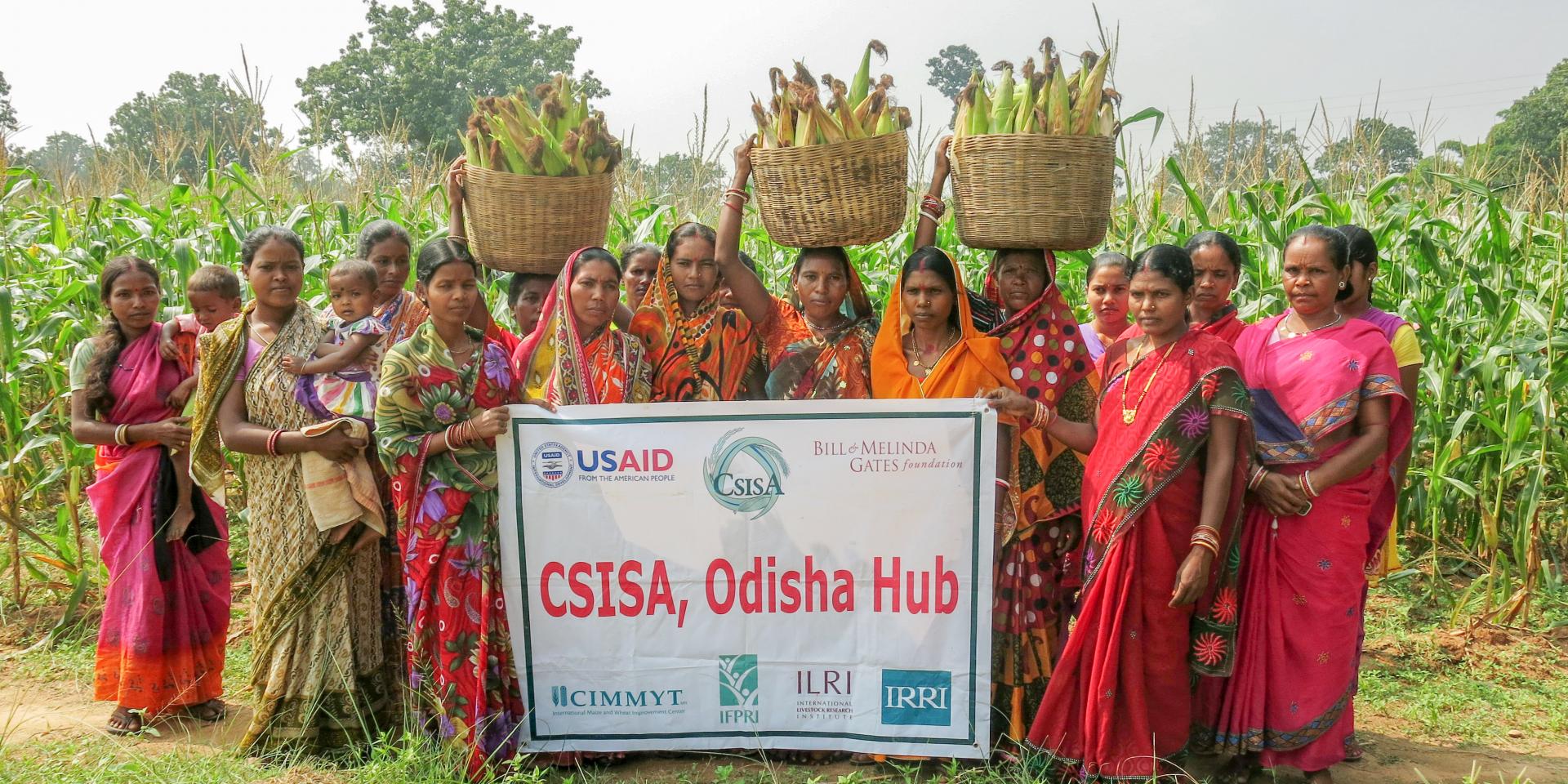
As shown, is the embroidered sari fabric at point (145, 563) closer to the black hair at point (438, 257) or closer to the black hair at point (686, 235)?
the black hair at point (438, 257)

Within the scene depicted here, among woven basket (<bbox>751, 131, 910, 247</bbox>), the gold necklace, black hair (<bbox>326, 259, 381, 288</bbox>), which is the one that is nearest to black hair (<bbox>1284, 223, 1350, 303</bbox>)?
the gold necklace

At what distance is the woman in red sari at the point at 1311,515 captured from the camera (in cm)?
333

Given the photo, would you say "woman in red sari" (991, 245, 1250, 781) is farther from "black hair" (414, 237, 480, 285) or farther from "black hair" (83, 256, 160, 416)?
"black hair" (83, 256, 160, 416)

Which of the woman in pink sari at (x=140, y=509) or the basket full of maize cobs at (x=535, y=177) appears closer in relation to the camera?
the basket full of maize cobs at (x=535, y=177)

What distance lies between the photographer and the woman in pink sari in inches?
162

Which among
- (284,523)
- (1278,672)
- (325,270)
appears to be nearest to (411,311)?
(284,523)

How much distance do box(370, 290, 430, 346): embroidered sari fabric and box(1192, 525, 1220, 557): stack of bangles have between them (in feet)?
9.14

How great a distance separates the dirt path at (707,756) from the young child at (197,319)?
4.23ft

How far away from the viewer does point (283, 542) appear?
3678 mm

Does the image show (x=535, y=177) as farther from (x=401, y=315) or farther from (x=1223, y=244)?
(x=1223, y=244)

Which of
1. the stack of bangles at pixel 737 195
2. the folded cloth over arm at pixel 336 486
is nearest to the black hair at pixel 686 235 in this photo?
the stack of bangles at pixel 737 195

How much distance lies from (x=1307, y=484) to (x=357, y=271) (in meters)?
3.35

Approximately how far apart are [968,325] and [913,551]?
0.79 m

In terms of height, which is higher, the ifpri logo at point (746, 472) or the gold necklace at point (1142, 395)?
the gold necklace at point (1142, 395)
